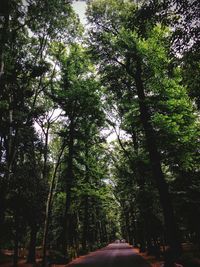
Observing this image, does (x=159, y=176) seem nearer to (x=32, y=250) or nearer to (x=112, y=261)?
(x=112, y=261)

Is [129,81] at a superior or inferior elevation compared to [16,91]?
superior

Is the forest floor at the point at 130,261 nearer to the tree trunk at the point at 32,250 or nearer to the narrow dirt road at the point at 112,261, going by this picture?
the narrow dirt road at the point at 112,261

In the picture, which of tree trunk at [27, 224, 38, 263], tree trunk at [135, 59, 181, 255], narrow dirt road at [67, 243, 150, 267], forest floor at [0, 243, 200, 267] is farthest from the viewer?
tree trunk at [27, 224, 38, 263]

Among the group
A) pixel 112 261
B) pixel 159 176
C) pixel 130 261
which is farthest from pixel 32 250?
pixel 159 176

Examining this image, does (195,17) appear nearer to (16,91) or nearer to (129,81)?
(16,91)

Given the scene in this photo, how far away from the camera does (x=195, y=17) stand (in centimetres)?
701

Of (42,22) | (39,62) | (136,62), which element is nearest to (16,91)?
(39,62)

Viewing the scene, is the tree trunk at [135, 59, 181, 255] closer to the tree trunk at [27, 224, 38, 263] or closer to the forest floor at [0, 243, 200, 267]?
the forest floor at [0, 243, 200, 267]

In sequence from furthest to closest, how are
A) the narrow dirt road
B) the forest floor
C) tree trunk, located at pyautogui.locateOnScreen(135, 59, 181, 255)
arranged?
the narrow dirt road, tree trunk, located at pyautogui.locateOnScreen(135, 59, 181, 255), the forest floor

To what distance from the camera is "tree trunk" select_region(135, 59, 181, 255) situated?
1317 centimetres

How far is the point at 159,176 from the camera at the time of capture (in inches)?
568

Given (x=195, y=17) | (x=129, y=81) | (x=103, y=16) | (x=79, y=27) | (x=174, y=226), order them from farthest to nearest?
1. (x=129, y=81)
2. (x=103, y=16)
3. (x=79, y=27)
4. (x=174, y=226)
5. (x=195, y=17)

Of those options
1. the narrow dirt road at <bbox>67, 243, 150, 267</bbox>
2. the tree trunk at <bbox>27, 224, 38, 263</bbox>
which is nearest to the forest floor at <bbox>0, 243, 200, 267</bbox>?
the narrow dirt road at <bbox>67, 243, 150, 267</bbox>

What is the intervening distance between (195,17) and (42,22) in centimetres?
871
